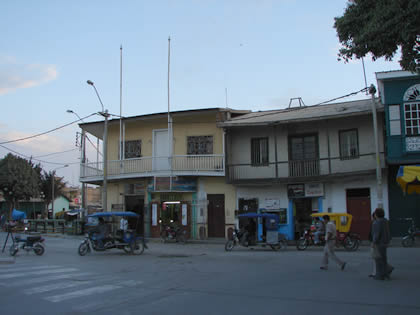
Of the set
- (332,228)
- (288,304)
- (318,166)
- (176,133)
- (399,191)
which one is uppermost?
(176,133)

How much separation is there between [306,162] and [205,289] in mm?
17723

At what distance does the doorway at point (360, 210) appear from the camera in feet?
78.4

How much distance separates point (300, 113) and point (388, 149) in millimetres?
6503

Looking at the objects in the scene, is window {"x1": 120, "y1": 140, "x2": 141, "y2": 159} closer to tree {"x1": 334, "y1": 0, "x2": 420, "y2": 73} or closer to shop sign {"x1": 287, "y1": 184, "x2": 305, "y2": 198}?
shop sign {"x1": 287, "y1": 184, "x2": 305, "y2": 198}

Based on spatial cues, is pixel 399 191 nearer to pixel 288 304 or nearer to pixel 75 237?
pixel 288 304

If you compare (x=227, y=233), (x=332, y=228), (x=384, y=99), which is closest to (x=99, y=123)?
(x=227, y=233)

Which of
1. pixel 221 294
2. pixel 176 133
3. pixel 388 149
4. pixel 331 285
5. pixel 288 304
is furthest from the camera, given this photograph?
pixel 176 133

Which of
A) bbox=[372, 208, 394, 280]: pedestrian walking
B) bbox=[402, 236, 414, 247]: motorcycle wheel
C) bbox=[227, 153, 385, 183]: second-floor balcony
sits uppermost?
bbox=[227, 153, 385, 183]: second-floor balcony

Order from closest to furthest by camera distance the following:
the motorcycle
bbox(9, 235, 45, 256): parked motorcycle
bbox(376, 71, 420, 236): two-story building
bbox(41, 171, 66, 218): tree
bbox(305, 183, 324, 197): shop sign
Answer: bbox(9, 235, 45, 256): parked motorcycle → bbox(376, 71, 420, 236): two-story building → bbox(305, 183, 324, 197): shop sign → the motorcycle → bbox(41, 171, 66, 218): tree

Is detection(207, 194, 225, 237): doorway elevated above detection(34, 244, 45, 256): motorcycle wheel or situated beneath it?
elevated above

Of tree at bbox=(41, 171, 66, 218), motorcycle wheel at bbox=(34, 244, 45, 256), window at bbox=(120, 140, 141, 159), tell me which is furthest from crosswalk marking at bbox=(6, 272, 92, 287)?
tree at bbox=(41, 171, 66, 218)

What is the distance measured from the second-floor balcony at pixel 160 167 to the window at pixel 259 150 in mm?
2110

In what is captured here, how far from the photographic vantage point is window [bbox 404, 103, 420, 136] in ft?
72.3

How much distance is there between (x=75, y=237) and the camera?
29.4 meters
